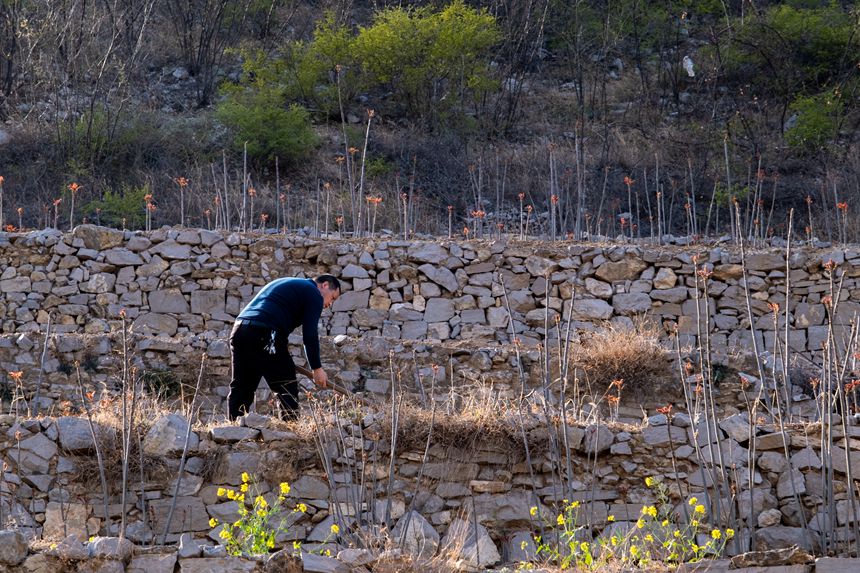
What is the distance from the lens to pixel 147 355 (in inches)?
376

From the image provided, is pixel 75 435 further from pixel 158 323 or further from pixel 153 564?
pixel 158 323

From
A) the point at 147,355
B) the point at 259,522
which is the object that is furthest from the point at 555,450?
the point at 147,355

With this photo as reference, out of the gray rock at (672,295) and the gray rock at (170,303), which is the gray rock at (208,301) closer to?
the gray rock at (170,303)

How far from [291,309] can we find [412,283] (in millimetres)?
4526

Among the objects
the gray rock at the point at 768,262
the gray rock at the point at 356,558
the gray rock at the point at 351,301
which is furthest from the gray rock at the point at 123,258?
the gray rock at the point at 356,558

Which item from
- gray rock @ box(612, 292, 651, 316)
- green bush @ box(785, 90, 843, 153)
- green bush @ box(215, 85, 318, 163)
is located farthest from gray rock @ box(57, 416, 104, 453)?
green bush @ box(785, 90, 843, 153)

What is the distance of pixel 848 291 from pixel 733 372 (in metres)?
2.62

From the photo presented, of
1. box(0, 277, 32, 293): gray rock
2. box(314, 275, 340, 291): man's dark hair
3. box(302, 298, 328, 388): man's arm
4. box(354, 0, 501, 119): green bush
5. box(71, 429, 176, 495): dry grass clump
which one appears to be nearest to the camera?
box(71, 429, 176, 495): dry grass clump

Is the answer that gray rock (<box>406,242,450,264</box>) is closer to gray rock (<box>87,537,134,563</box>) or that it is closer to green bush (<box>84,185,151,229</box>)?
green bush (<box>84,185,151,229</box>)

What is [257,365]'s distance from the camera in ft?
23.3

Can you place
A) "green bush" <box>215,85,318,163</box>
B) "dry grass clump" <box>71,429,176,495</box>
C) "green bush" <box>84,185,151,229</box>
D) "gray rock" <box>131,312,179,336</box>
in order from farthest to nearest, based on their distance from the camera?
"green bush" <box>215,85,318,163</box>, "green bush" <box>84,185,151,229</box>, "gray rock" <box>131,312,179,336</box>, "dry grass clump" <box>71,429,176,495</box>

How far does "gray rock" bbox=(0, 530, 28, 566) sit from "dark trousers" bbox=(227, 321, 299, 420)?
2.71 m

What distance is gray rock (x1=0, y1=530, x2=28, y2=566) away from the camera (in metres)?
4.33

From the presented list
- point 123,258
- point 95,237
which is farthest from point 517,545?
point 95,237
